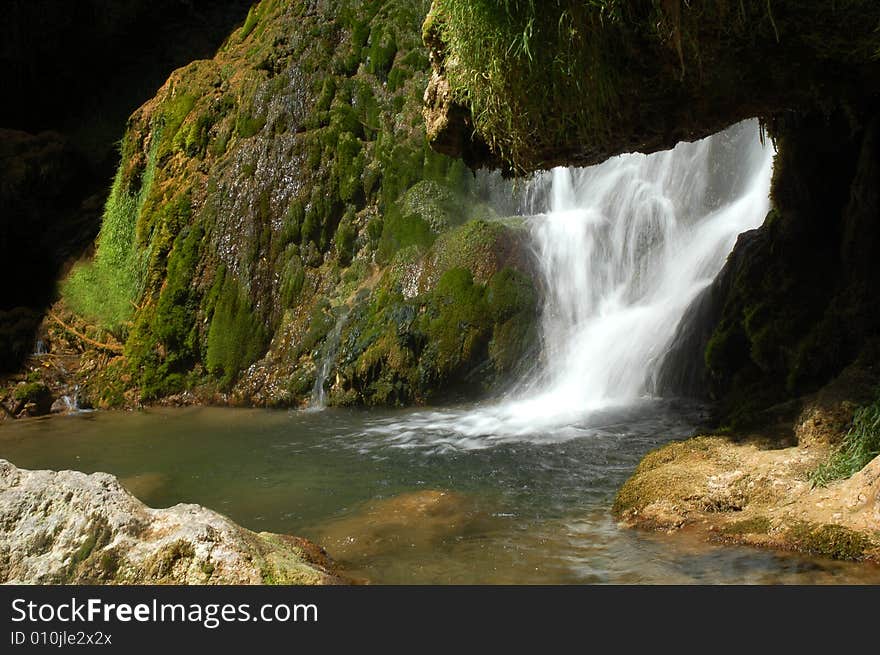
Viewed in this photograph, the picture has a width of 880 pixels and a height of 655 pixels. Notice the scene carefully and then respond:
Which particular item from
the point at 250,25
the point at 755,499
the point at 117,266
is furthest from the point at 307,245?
the point at 755,499

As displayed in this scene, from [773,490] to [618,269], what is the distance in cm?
626

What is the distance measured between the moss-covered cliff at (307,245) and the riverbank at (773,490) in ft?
17.1

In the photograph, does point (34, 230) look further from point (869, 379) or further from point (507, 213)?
point (869, 379)

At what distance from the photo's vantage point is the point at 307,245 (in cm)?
1247

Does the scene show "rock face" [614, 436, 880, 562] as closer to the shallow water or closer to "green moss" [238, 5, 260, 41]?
the shallow water

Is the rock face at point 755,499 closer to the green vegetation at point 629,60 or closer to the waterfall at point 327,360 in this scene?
the green vegetation at point 629,60

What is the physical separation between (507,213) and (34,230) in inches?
409

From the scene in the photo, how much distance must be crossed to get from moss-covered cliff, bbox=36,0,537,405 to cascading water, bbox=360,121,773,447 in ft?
1.88

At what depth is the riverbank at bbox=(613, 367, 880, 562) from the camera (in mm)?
3607

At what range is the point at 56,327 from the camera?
46.6 feet

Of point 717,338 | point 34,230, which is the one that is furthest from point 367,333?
point 34,230

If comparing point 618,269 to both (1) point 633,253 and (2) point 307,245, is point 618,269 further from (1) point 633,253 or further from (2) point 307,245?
(2) point 307,245

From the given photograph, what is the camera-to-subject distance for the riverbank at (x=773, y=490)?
361 cm

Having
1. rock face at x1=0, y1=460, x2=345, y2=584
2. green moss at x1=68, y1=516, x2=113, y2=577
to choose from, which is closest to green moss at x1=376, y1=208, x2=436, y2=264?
rock face at x1=0, y1=460, x2=345, y2=584
